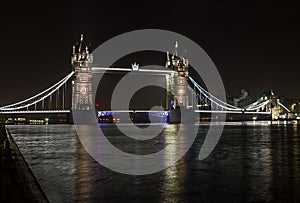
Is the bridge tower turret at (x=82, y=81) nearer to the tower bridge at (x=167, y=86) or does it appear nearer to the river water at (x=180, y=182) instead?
the tower bridge at (x=167, y=86)

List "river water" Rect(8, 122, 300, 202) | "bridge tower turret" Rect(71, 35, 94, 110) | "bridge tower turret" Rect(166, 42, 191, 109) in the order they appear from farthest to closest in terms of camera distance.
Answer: "bridge tower turret" Rect(166, 42, 191, 109) < "bridge tower turret" Rect(71, 35, 94, 110) < "river water" Rect(8, 122, 300, 202)

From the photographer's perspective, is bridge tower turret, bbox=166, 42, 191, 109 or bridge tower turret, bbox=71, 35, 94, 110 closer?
bridge tower turret, bbox=71, 35, 94, 110

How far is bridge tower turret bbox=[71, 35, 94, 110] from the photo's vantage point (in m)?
70.6

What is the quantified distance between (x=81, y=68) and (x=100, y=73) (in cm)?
675

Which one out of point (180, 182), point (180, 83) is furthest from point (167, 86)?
point (180, 182)

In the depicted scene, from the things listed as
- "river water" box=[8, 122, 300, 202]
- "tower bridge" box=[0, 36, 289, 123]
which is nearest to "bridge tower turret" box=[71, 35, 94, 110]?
"tower bridge" box=[0, 36, 289, 123]

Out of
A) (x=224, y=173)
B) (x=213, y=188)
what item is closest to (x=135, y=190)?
(x=213, y=188)

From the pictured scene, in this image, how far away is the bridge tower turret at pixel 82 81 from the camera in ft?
232

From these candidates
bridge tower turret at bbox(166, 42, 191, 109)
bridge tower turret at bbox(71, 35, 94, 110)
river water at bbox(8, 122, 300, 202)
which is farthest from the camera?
bridge tower turret at bbox(166, 42, 191, 109)

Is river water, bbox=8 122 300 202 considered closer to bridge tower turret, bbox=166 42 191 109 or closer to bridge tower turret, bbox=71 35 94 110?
bridge tower turret, bbox=71 35 94 110

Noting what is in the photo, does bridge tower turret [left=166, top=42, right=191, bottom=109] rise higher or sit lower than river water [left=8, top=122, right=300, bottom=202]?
higher

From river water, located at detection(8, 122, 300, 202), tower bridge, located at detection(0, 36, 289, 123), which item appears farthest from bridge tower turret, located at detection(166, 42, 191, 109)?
river water, located at detection(8, 122, 300, 202)

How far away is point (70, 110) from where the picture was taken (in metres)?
69.4

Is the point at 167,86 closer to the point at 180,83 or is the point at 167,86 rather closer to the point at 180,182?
the point at 180,83
